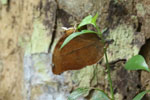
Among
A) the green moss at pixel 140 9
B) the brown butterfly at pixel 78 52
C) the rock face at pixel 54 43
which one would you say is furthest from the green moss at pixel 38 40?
the green moss at pixel 140 9

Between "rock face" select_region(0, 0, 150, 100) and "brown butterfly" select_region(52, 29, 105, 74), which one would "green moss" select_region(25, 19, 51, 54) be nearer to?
"rock face" select_region(0, 0, 150, 100)

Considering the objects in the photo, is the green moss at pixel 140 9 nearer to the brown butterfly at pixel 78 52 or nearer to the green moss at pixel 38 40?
the brown butterfly at pixel 78 52

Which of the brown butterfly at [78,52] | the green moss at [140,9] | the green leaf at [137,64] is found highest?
the green moss at [140,9]

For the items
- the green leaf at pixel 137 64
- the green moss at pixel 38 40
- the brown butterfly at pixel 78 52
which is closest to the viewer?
the green leaf at pixel 137 64

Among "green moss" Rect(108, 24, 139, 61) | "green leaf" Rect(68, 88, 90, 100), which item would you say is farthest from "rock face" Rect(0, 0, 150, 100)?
"green leaf" Rect(68, 88, 90, 100)

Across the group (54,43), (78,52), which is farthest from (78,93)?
(54,43)

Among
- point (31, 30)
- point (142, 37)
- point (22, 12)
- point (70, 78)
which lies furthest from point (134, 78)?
point (22, 12)
